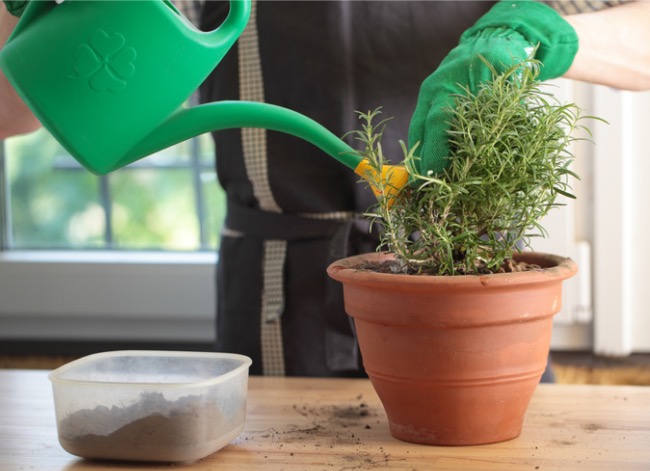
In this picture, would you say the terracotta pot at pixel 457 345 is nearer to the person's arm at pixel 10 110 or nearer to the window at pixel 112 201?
the person's arm at pixel 10 110

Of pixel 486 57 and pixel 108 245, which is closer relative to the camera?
pixel 486 57

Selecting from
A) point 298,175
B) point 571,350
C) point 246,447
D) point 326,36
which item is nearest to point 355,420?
point 246,447

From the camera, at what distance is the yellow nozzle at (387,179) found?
0.58m

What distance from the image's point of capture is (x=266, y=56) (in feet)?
3.07

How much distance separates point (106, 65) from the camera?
0.51m

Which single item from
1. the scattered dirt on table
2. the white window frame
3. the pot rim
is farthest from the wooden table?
the white window frame

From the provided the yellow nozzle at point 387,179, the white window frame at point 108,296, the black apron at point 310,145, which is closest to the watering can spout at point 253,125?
the yellow nozzle at point 387,179

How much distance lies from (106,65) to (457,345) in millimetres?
286

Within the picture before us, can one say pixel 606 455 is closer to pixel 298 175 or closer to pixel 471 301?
pixel 471 301

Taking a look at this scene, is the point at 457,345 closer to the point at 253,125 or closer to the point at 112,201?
the point at 253,125

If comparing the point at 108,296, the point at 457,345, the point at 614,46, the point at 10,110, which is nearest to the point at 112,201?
the point at 108,296

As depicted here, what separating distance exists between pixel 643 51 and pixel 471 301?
0.45 meters

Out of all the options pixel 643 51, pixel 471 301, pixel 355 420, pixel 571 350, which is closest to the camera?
pixel 471 301

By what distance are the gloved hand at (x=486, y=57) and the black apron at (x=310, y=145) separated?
0.55 ft
